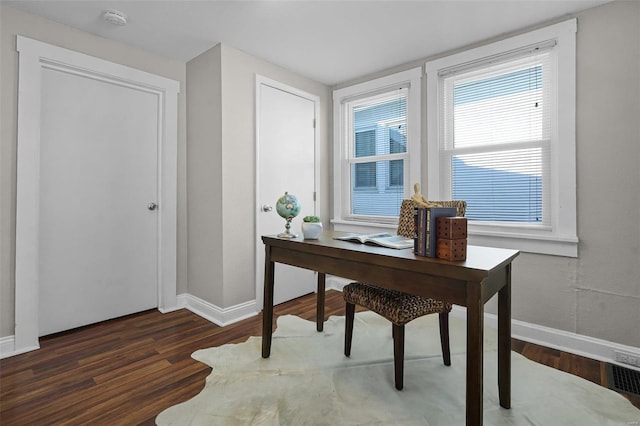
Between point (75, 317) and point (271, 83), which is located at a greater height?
point (271, 83)

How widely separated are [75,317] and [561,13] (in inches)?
169

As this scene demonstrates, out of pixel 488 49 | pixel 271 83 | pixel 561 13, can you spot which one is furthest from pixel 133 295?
pixel 561 13

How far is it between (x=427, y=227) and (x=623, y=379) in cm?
170

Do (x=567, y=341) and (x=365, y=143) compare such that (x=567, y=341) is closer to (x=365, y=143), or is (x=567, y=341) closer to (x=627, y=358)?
(x=627, y=358)

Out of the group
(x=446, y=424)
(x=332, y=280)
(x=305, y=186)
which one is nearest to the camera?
(x=446, y=424)

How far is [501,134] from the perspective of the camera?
8.65 feet

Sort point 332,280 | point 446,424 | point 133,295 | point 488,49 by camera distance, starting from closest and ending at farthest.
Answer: point 446,424 → point 488,49 → point 133,295 → point 332,280

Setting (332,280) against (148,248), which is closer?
(148,248)

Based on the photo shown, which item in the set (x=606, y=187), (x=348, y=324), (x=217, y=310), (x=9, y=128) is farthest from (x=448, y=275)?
(x=9, y=128)

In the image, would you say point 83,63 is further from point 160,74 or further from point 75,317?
point 75,317

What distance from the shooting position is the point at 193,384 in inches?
72.7

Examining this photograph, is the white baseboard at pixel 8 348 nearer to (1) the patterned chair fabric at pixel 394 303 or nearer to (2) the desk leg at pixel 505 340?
(1) the patterned chair fabric at pixel 394 303

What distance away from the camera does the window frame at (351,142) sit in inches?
121

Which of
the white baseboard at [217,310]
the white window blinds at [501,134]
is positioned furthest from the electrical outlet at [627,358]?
the white baseboard at [217,310]
